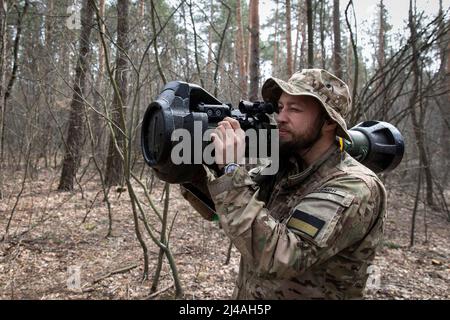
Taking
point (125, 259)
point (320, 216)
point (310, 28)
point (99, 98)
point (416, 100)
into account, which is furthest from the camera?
point (99, 98)

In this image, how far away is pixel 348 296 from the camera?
1402 mm

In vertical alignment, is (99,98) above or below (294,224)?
above

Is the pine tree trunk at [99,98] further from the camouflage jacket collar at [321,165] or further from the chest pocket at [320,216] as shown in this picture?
the chest pocket at [320,216]

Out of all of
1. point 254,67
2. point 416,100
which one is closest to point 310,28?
point 416,100

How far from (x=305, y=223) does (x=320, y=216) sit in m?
0.06

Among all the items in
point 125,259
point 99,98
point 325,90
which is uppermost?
point 99,98

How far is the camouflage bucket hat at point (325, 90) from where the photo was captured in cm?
140

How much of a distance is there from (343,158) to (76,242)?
428cm

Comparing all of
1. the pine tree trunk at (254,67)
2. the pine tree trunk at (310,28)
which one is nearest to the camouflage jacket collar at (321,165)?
the pine tree trunk at (310,28)

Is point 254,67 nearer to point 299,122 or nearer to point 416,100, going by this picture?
point 416,100

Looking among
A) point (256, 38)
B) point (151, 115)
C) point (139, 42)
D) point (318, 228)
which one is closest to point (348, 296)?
point (318, 228)

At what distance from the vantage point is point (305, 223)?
3.97 ft

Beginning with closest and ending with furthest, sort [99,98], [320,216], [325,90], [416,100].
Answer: [320,216], [325,90], [416,100], [99,98]

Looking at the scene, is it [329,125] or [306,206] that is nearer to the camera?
[306,206]
